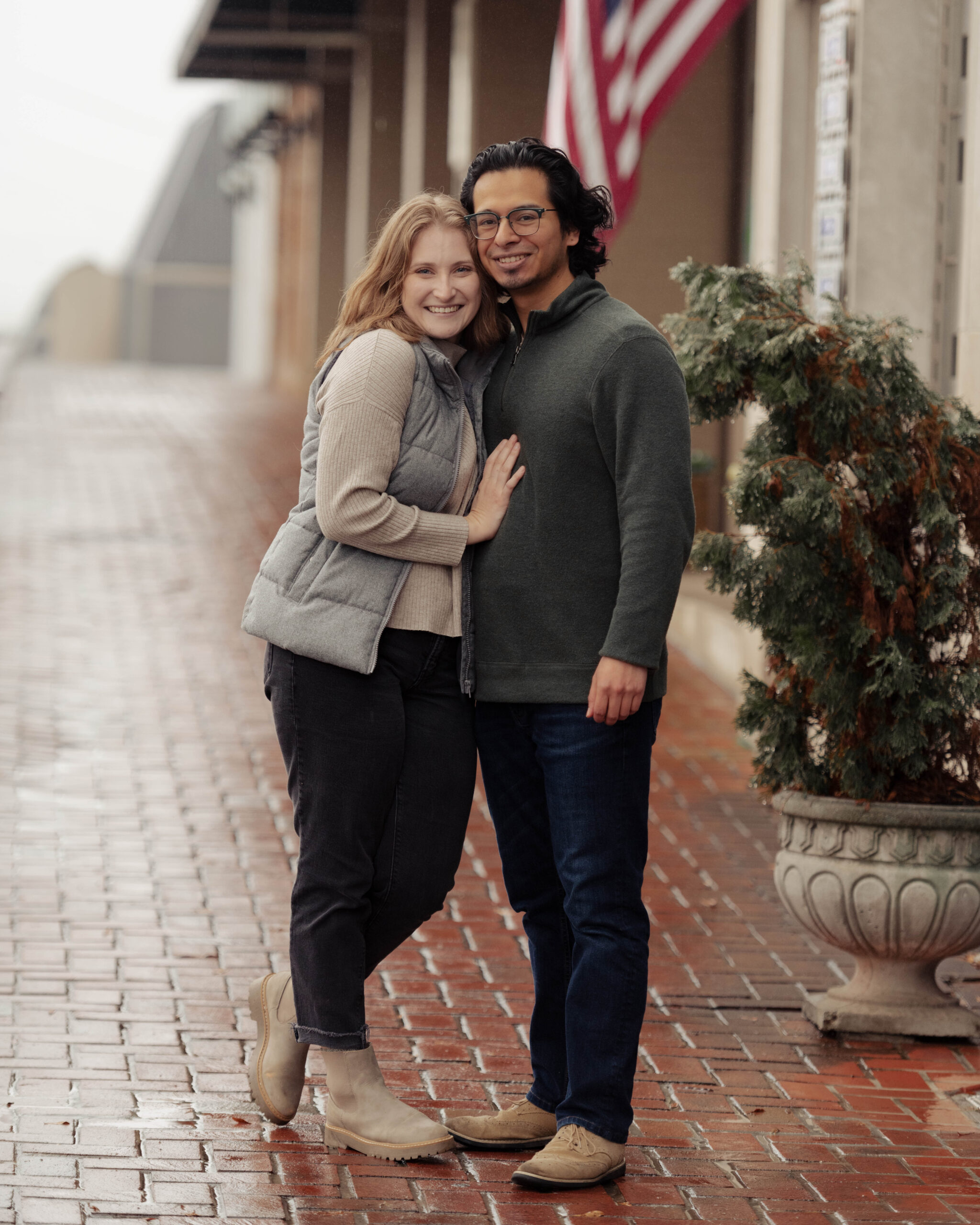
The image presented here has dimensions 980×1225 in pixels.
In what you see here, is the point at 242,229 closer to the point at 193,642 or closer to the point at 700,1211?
the point at 193,642

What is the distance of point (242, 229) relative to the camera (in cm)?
3575

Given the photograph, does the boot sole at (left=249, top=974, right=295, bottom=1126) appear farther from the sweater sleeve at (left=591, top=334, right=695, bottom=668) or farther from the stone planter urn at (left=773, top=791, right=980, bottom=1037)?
the stone planter urn at (left=773, top=791, right=980, bottom=1037)

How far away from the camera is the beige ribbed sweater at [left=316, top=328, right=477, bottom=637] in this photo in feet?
11.6

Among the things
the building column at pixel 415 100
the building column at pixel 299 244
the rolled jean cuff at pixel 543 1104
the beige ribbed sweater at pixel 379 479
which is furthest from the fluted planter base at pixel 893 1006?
the building column at pixel 299 244

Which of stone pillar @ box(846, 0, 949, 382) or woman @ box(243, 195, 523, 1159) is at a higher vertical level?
stone pillar @ box(846, 0, 949, 382)

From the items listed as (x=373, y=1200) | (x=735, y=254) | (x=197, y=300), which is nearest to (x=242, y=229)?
(x=197, y=300)

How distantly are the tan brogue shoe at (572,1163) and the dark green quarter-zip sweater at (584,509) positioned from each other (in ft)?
2.96

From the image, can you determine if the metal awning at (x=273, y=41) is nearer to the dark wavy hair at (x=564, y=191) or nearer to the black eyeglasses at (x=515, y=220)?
the dark wavy hair at (x=564, y=191)

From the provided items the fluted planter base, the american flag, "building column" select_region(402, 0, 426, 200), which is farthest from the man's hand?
"building column" select_region(402, 0, 426, 200)

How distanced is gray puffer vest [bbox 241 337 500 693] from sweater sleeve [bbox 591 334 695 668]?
1.05 feet

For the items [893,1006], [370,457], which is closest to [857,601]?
[893,1006]

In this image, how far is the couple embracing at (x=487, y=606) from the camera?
→ 3.53m

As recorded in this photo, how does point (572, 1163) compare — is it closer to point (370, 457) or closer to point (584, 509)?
point (584, 509)

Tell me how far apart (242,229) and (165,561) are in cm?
2454
